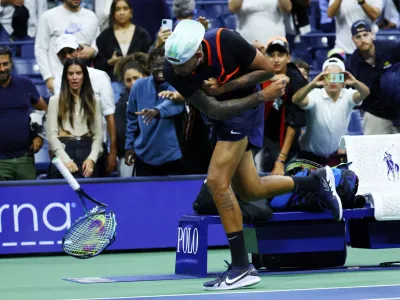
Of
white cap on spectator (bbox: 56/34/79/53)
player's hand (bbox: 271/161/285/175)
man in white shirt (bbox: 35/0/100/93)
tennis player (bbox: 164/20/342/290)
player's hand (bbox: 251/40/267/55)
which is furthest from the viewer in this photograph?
man in white shirt (bbox: 35/0/100/93)

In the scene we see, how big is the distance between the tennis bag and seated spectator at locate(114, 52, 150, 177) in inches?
115

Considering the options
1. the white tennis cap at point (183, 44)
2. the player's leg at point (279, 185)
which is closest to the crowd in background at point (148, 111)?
the player's leg at point (279, 185)

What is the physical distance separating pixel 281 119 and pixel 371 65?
1.53 metres

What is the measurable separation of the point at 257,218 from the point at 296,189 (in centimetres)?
40

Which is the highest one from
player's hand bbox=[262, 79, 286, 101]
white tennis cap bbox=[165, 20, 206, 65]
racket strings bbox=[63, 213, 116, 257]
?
white tennis cap bbox=[165, 20, 206, 65]

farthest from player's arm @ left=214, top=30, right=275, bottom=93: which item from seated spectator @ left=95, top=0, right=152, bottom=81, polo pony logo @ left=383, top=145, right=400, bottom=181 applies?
seated spectator @ left=95, top=0, right=152, bottom=81

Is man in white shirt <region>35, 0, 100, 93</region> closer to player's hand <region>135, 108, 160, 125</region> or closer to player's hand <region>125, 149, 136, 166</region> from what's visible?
player's hand <region>125, 149, 136, 166</region>

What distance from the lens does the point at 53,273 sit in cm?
867

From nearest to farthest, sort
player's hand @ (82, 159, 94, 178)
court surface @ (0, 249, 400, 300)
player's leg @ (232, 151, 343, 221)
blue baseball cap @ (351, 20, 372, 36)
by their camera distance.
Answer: court surface @ (0, 249, 400, 300) → player's leg @ (232, 151, 343, 221) → player's hand @ (82, 159, 94, 178) → blue baseball cap @ (351, 20, 372, 36)

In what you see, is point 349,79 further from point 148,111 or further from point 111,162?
point 111,162

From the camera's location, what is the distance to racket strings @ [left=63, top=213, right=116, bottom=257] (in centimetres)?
784

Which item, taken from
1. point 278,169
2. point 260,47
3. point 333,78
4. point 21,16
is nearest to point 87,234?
point 278,169

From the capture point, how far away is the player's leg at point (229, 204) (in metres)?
7.15

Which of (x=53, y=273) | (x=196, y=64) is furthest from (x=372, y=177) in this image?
Answer: (x=53, y=273)
